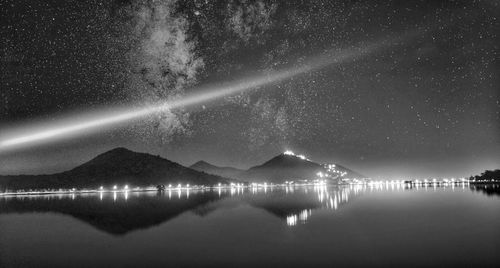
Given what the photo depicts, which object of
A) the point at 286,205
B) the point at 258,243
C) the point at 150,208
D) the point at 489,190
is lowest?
the point at 489,190

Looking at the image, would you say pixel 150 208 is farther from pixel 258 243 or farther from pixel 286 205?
pixel 258 243

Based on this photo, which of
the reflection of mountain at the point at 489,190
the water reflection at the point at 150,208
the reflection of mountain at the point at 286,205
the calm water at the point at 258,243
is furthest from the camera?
the reflection of mountain at the point at 489,190

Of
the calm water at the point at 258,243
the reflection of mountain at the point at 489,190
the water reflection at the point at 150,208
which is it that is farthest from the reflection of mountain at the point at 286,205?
the reflection of mountain at the point at 489,190

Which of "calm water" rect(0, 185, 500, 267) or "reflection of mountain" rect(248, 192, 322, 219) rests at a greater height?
"calm water" rect(0, 185, 500, 267)

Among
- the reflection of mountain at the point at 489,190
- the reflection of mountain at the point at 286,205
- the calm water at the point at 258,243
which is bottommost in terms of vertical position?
the reflection of mountain at the point at 489,190

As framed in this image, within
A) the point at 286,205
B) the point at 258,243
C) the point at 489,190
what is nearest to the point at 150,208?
the point at 286,205

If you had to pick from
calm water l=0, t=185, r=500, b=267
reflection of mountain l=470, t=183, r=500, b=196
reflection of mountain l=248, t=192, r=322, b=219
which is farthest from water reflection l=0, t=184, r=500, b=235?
reflection of mountain l=470, t=183, r=500, b=196

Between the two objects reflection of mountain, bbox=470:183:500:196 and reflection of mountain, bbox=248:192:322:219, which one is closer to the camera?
reflection of mountain, bbox=248:192:322:219

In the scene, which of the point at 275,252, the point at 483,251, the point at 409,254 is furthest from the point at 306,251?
the point at 483,251

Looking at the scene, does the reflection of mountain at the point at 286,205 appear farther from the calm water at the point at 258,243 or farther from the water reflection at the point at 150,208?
the calm water at the point at 258,243

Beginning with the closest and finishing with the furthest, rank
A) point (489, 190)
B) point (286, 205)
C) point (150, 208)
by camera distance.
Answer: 1. point (150, 208)
2. point (286, 205)
3. point (489, 190)

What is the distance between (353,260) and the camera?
56.5 feet

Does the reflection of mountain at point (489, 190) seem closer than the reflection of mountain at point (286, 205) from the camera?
No

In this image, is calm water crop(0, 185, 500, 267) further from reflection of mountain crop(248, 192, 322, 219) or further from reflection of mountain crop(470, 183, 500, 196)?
reflection of mountain crop(470, 183, 500, 196)
